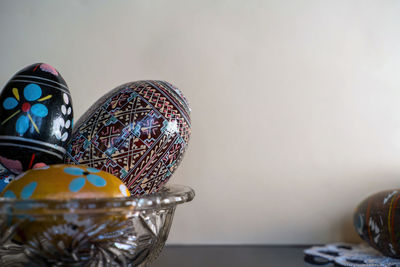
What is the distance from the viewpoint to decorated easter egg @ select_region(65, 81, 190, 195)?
1.44ft

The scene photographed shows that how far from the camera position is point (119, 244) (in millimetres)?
323

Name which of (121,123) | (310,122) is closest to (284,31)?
(310,122)

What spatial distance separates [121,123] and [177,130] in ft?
0.25

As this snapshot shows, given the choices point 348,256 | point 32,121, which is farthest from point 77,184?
point 348,256

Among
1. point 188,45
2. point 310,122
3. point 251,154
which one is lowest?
point 251,154

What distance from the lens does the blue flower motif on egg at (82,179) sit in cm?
32

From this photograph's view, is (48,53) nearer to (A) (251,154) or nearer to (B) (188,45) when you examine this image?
(B) (188,45)

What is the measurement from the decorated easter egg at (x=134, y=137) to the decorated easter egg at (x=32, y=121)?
1.3 inches

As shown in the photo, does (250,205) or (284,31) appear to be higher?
(284,31)

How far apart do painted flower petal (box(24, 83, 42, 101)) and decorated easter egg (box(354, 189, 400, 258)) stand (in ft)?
2.00

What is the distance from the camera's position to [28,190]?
317 mm

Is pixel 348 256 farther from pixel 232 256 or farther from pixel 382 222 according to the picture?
pixel 232 256

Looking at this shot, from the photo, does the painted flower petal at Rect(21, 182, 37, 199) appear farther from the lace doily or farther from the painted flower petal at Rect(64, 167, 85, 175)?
the lace doily

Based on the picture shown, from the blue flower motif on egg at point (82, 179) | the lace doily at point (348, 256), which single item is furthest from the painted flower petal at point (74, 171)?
the lace doily at point (348, 256)
